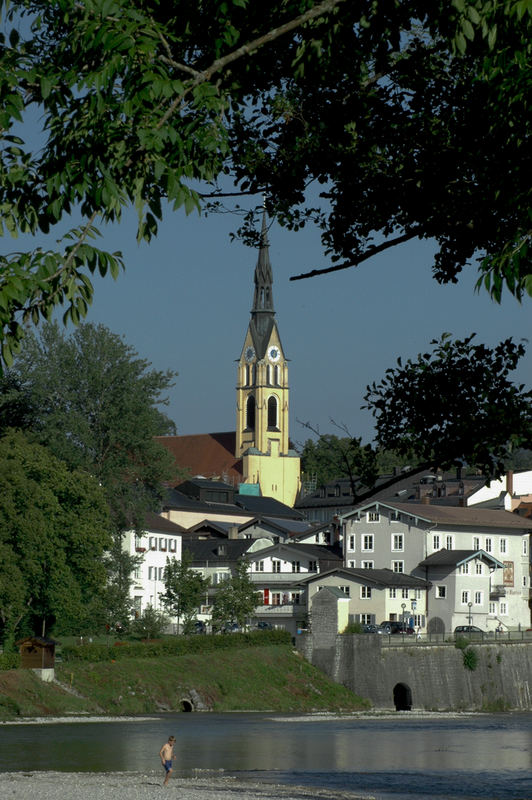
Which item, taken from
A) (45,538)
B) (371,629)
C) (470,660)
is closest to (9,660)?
(45,538)

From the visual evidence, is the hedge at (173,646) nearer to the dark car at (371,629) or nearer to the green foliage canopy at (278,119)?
the dark car at (371,629)

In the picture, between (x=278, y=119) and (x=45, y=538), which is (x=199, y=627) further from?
(x=278, y=119)

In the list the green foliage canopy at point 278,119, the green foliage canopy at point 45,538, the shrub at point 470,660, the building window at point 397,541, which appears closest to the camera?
the green foliage canopy at point 278,119

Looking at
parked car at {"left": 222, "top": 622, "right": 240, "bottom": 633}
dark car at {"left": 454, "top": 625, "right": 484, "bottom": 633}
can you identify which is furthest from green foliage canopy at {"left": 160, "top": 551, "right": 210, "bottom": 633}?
dark car at {"left": 454, "top": 625, "right": 484, "bottom": 633}

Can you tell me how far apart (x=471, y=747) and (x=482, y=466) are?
138 ft

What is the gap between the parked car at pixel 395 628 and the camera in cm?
9206

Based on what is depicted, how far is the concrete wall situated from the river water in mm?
11815

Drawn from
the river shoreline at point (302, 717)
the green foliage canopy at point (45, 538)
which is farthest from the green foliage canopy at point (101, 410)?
the river shoreline at point (302, 717)

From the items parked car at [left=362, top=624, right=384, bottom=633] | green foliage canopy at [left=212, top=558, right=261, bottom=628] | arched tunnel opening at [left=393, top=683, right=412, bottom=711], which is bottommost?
arched tunnel opening at [left=393, top=683, right=412, bottom=711]

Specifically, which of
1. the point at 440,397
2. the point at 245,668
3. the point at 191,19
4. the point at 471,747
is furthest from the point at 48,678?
the point at 191,19

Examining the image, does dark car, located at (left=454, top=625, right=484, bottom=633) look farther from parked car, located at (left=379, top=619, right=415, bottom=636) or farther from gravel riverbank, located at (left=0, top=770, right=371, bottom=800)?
gravel riverbank, located at (left=0, top=770, right=371, bottom=800)

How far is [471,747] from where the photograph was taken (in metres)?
54.9

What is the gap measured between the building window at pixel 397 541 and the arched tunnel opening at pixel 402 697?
21798 millimetres

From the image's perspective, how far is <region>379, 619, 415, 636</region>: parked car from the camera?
92.1 metres
